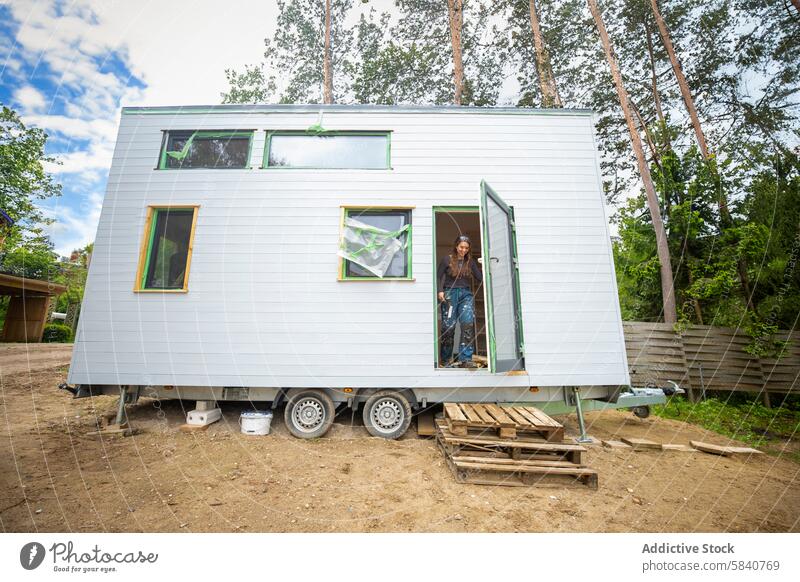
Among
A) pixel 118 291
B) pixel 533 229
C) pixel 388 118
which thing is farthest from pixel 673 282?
pixel 118 291

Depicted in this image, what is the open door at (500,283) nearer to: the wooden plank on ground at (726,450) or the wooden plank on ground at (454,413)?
the wooden plank on ground at (454,413)

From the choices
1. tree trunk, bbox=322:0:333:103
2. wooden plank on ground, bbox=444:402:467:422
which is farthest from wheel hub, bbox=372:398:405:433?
tree trunk, bbox=322:0:333:103

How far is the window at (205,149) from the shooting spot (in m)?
4.81

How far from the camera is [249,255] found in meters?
4.45

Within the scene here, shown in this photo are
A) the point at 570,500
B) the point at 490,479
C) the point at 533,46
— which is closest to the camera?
the point at 570,500

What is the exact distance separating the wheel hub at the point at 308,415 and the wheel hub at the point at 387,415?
725 millimetres

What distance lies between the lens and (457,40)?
9188 millimetres

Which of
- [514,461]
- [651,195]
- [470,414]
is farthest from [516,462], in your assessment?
[651,195]

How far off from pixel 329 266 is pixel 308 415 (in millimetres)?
2092

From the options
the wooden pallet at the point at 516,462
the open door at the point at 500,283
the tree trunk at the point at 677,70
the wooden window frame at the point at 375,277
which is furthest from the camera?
the tree trunk at the point at 677,70

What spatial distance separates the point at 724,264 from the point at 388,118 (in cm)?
766

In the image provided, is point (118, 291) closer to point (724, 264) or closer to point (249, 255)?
point (249, 255)

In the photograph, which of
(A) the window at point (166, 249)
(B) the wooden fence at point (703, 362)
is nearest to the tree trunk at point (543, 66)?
(B) the wooden fence at point (703, 362)

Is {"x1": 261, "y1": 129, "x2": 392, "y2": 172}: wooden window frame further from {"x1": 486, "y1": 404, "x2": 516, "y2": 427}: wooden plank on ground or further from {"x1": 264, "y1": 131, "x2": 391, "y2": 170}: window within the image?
{"x1": 486, "y1": 404, "x2": 516, "y2": 427}: wooden plank on ground
